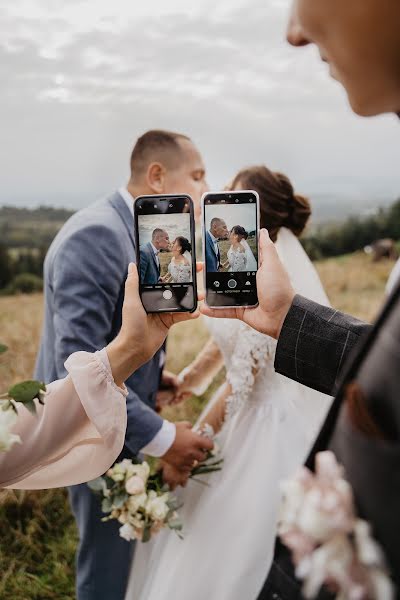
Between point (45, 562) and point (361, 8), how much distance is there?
2771 millimetres

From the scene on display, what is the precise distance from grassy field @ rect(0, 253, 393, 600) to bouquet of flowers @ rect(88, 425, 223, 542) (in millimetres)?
953

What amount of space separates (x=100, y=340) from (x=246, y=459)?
0.62 meters

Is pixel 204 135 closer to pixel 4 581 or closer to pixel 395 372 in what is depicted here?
pixel 4 581

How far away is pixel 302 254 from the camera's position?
2.46m

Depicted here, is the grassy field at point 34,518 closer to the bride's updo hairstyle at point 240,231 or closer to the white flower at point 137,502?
the white flower at point 137,502

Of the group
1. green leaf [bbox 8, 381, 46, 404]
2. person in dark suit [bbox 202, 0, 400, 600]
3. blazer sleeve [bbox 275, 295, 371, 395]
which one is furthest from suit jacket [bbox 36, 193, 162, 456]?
person in dark suit [bbox 202, 0, 400, 600]

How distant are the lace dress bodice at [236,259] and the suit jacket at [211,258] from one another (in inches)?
1.3

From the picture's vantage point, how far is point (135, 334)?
4.53 feet

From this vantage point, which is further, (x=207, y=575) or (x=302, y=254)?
(x=302, y=254)

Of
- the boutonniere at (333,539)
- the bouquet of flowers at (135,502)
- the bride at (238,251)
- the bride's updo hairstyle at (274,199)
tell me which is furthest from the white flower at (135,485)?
the boutonniere at (333,539)

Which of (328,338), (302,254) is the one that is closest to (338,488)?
(328,338)

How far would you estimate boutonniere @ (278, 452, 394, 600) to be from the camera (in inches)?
23.6

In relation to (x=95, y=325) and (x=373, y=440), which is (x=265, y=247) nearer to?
(x=95, y=325)

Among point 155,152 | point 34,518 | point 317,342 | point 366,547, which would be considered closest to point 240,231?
point 317,342
